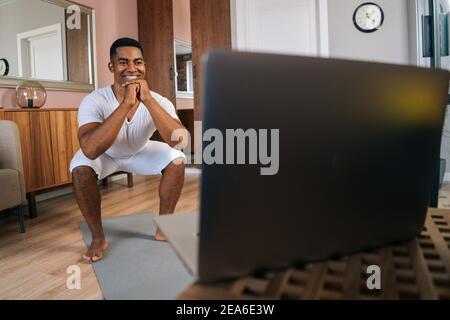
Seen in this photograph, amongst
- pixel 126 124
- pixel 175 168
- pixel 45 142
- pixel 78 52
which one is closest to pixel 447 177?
pixel 175 168

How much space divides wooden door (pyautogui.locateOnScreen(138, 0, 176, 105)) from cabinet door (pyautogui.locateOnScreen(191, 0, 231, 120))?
1.20 ft

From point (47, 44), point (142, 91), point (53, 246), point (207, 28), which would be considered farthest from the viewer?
point (207, 28)

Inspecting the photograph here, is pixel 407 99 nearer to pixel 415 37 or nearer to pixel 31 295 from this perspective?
pixel 31 295

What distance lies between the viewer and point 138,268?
1.55 meters

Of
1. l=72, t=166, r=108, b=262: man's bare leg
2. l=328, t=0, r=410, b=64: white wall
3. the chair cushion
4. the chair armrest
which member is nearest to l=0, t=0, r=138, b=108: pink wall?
the chair armrest

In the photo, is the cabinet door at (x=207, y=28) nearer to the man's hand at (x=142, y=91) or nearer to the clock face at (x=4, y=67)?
the clock face at (x=4, y=67)

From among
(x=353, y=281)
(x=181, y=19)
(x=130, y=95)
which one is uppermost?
(x=181, y=19)

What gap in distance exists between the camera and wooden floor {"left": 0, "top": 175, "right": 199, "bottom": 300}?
1.38 meters

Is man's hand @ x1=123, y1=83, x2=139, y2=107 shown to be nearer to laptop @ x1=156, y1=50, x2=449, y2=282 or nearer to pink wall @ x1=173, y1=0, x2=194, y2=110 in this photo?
laptop @ x1=156, y1=50, x2=449, y2=282

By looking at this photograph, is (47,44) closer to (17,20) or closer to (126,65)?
(17,20)

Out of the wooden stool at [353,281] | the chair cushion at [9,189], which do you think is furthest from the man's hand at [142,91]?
the wooden stool at [353,281]

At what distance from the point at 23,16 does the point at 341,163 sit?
3.33m

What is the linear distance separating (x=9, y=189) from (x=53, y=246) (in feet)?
1.45

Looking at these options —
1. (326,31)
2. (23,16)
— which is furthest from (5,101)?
(326,31)
